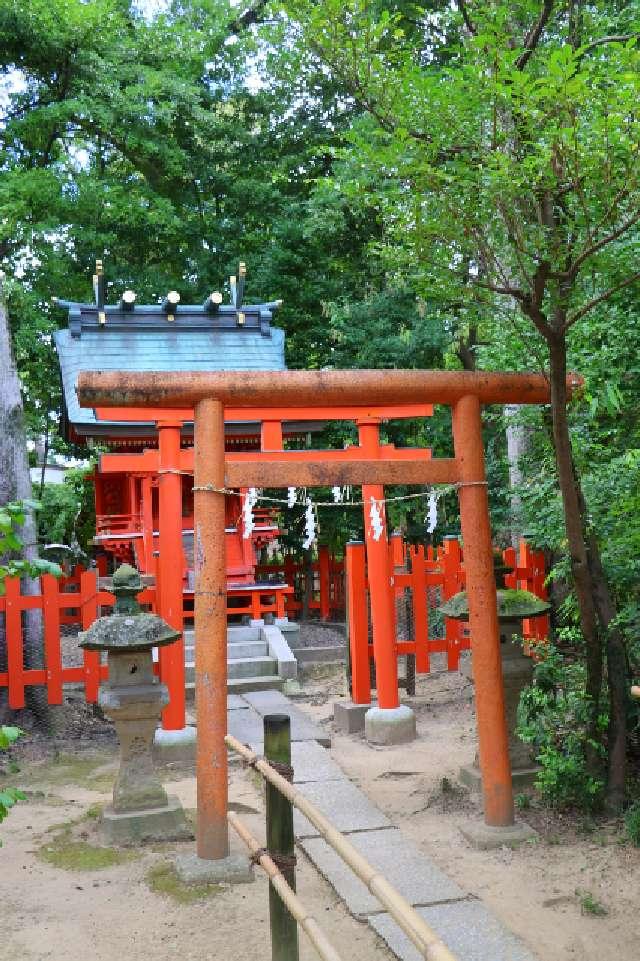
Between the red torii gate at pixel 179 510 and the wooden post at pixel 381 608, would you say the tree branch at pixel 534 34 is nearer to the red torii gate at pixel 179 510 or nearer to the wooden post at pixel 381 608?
the red torii gate at pixel 179 510

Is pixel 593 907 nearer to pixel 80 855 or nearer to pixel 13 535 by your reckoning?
pixel 80 855

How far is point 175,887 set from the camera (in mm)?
4652

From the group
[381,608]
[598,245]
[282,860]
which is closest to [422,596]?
[381,608]

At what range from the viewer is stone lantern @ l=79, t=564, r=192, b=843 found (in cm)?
545

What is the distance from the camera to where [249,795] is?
645 cm

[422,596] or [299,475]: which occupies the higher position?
[299,475]

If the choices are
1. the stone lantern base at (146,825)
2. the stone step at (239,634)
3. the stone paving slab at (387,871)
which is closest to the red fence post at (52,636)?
the stone lantern base at (146,825)

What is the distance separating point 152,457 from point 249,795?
374cm

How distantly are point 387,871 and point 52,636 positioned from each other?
171 inches

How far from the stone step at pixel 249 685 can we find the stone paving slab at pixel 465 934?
5.98m

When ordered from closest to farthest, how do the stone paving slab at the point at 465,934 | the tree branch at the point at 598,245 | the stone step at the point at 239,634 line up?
the stone paving slab at the point at 465,934 < the tree branch at the point at 598,245 < the stone step at the point at 239,634

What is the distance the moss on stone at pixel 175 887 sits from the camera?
452cm

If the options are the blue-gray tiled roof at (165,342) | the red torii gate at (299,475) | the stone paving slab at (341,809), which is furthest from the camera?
the blue-gray tiled roof at (165,342)

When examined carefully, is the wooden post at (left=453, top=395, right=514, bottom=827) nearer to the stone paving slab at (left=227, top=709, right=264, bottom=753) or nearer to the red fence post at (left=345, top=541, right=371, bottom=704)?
the stone paving slab at (left=227, top=709, right=264, bottom=753)
